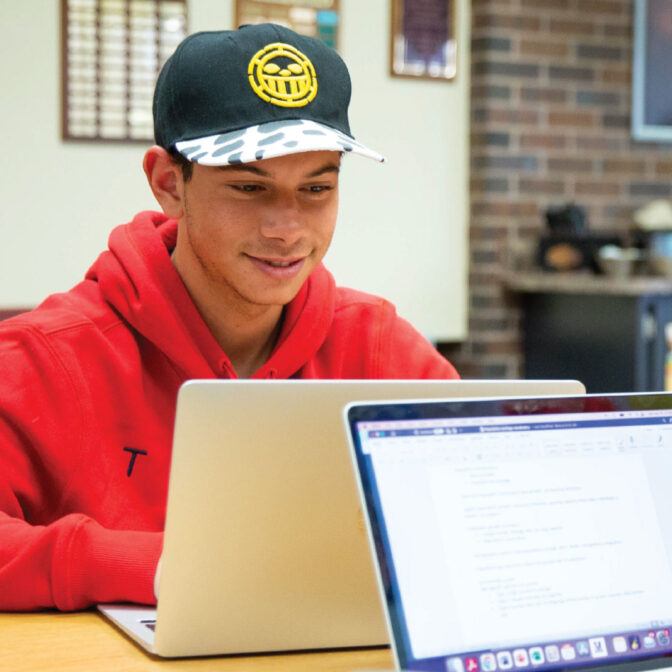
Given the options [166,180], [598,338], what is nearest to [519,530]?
[166,180]

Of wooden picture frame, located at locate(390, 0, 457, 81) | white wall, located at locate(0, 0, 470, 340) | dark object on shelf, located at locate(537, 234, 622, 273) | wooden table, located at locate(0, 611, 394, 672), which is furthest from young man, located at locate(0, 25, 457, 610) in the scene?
dark object on shelf, located at locate(537, 234, 622, 273)

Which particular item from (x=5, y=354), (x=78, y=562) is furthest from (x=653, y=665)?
(x=5, y=354)

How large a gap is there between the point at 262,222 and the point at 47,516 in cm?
48

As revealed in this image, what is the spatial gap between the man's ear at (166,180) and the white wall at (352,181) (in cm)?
204

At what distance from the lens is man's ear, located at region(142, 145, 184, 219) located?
5.04 ft

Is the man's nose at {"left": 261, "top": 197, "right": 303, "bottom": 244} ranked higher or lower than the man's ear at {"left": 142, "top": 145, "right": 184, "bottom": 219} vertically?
lower

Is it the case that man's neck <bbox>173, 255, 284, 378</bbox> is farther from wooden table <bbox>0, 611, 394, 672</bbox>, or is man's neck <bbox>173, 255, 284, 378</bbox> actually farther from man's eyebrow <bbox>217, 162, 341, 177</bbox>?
wooden table <bbox>0, 611, 394, 672</bbox>

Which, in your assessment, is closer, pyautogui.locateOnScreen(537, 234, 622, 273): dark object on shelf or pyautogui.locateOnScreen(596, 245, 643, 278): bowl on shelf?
pyautogui.locateOnScreen(596, 245, 643, 278): bowl on shelf

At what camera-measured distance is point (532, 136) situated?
4129 mm

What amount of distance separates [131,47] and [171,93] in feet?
7.56

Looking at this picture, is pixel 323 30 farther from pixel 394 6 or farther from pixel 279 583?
pixel 279 583

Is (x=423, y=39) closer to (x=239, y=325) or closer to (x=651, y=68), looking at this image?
(x=651, y=68)

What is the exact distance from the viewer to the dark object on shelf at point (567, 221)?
408 cm

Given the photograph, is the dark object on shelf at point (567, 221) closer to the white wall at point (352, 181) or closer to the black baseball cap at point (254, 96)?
the white wall at point (352, 181)
